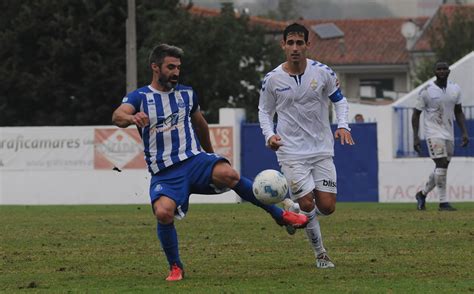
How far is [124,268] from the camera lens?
11.9m

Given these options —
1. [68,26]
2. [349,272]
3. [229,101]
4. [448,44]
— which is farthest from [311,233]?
[448,44]

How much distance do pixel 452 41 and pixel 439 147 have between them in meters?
46.4

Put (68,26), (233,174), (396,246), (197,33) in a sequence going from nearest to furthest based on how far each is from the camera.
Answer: (233,174), (396,246), (68,26), (197,33)

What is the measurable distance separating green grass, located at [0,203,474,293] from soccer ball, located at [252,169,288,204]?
0.67 m

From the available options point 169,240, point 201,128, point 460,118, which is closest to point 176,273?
point 169,240

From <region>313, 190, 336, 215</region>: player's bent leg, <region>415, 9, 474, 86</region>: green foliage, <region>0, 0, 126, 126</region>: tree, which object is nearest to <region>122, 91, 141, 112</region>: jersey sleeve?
<region>313, 190, 336, 215</region>: player's bent leg

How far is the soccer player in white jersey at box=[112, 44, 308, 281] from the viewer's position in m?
10.9

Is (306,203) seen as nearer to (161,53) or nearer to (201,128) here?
(201,128)

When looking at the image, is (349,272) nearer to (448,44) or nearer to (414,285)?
Answer: (414,285)

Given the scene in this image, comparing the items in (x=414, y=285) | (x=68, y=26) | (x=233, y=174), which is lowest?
(x=414, y=285)

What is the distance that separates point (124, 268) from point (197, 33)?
37877 millimetres

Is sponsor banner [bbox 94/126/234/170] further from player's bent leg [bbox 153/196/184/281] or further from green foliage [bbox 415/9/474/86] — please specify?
green foliage [bbox 415/9/474/86]

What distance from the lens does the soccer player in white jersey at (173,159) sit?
1091 centimetres

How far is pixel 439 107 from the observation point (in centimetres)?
2012
